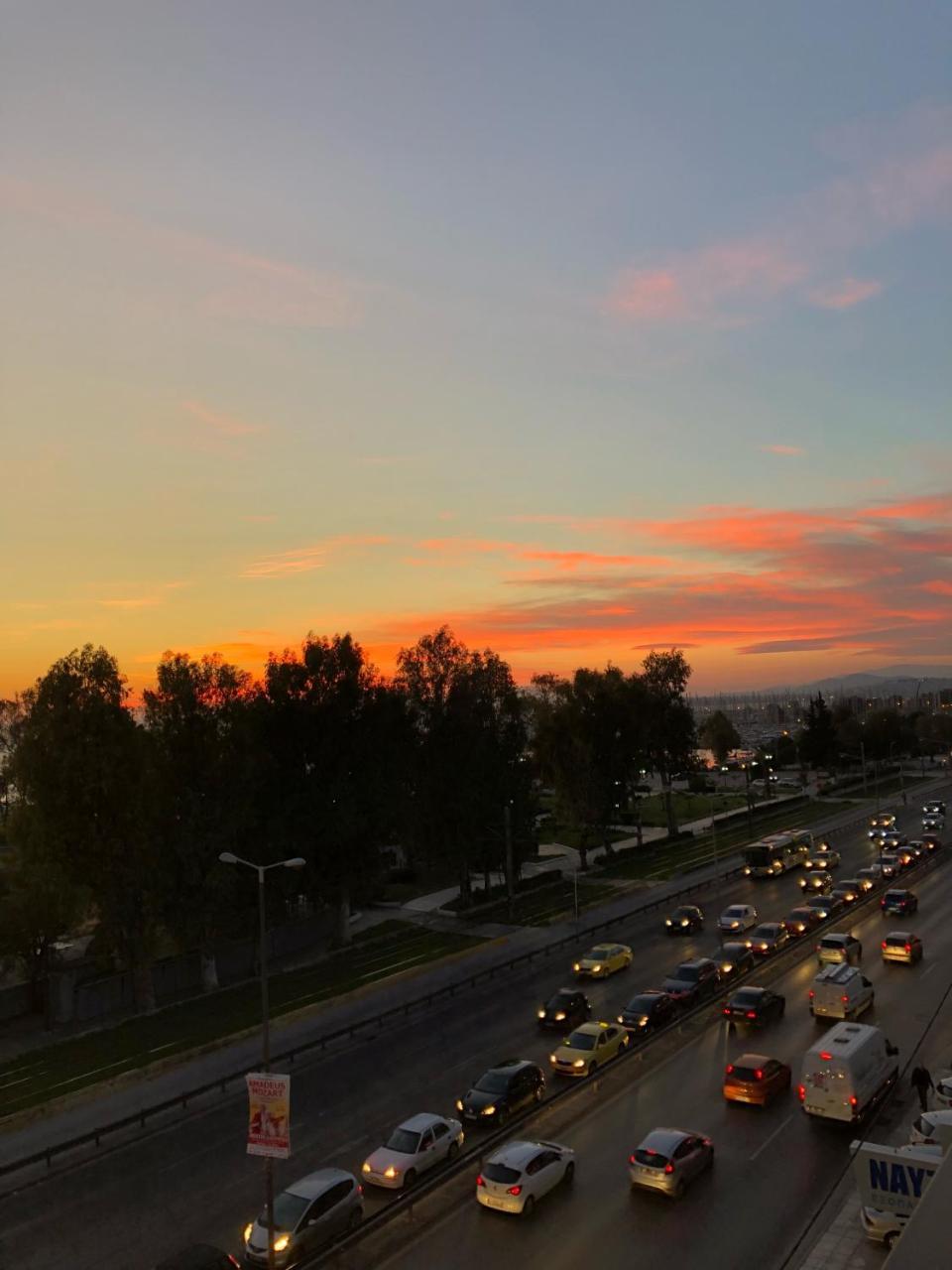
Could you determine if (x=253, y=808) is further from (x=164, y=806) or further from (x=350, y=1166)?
(x=350, y=1166)

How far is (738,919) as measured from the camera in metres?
52.7

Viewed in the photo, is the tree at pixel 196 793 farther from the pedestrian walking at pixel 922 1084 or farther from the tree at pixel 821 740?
the tree at pixel 821 740

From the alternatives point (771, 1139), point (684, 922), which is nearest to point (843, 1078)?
point (771, 1139)

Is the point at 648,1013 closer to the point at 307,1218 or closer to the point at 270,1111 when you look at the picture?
the point at 307,1218

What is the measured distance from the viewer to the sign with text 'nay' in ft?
57.5

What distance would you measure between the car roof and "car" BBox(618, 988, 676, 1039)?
52.4 feet

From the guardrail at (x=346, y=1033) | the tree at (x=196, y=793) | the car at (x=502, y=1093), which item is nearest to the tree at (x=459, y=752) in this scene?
the guardrail at (x=346, y=1033)

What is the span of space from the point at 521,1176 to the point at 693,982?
19.7m

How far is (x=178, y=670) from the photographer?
161ft

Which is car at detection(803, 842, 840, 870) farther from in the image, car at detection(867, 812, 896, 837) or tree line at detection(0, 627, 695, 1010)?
tree line at detection(0, 627, 695, 1010)

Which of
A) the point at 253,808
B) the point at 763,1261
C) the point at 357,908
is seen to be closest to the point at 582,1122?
the point at 763,1261

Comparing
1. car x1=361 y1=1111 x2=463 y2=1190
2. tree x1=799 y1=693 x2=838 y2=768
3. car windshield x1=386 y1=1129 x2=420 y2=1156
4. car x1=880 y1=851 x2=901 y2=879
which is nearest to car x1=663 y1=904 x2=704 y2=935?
car x1=880 y1=851 x2=901 y2=879

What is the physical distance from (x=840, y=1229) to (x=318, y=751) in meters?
39.3

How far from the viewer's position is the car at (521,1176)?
21.5 m
